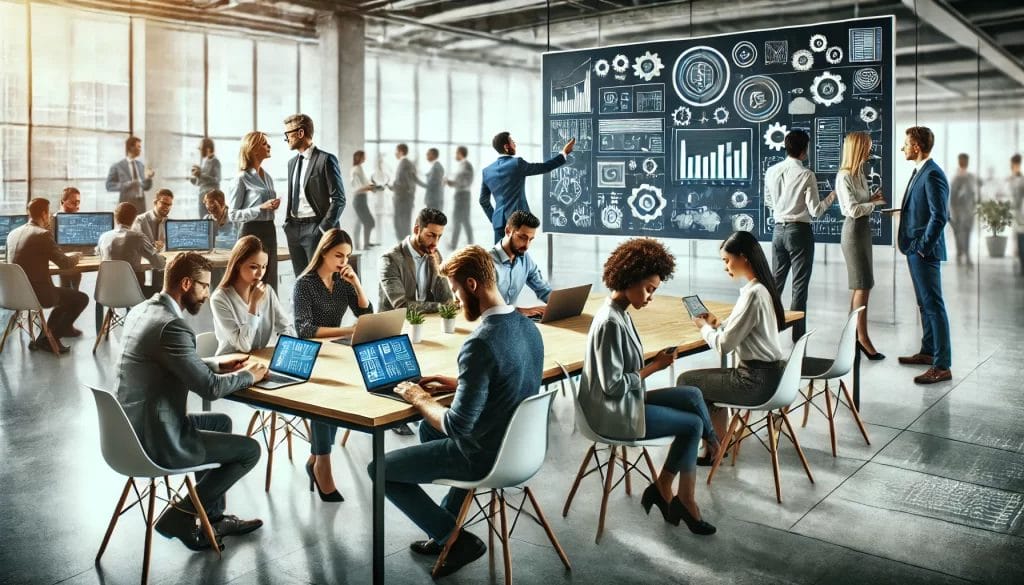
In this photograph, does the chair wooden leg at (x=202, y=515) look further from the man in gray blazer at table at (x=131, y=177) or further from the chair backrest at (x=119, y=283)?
the man in gray blazer at table at (x=131, y=177)

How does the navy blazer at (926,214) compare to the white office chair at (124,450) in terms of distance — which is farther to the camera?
the navy blazer at (926,214)

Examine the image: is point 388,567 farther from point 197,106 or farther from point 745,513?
point 197,106

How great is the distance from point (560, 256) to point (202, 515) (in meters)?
7.64

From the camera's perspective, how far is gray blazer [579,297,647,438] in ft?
13.0

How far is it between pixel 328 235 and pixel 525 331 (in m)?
1.88

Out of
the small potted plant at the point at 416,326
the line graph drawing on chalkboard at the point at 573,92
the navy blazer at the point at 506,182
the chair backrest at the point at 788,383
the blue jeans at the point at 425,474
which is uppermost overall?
the line graph drawing on chalkboard at the point at 573,92

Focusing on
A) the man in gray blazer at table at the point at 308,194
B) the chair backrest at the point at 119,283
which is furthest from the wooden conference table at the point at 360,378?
the chair backrest at the point at 119,283

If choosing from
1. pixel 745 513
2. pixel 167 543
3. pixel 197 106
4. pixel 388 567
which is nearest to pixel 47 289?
pixel 197 106

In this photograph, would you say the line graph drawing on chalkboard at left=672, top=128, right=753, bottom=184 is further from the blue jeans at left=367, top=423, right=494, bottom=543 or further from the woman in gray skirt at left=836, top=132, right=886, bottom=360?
the blue jeans at left=367, top=423, right=494, bottom=543

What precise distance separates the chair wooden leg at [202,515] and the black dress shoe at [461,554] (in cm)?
91

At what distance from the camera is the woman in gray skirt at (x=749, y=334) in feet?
15.2

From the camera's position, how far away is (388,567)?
388cm

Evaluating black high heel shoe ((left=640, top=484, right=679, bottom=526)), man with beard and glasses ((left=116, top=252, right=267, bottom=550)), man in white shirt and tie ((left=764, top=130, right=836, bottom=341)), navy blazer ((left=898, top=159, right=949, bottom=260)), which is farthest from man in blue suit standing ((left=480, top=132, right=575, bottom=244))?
man with beard and glasses ((left=116, top=252, right=267, bottom=550))

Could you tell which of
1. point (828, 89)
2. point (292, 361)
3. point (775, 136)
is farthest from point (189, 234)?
point (292, 361)
